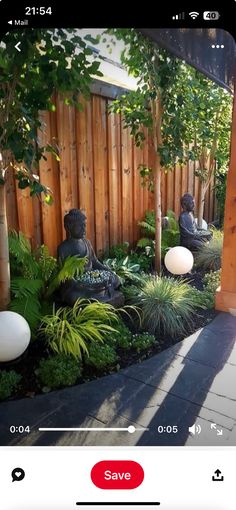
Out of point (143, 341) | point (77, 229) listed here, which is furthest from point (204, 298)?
point (77, 229)

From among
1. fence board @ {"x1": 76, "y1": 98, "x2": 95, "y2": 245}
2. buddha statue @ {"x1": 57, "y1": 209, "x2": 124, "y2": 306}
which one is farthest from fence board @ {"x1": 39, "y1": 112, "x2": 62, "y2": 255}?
buddha statue @ {"x1": 57, "y1": 209, "x2": 124, "y2": 306}

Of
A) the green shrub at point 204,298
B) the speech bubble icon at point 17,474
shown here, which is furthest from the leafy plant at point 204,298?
the speech bubble icon at point 17,474

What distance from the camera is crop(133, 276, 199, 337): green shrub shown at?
257 centimetres

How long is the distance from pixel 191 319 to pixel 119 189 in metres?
1.86

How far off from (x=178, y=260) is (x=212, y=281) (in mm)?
385

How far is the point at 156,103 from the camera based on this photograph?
11.4 ft

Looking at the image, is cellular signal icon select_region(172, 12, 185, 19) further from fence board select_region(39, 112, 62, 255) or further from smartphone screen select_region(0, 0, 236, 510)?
fence board select_region(39, 112, 62, 255)

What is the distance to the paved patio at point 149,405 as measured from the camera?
124 cm

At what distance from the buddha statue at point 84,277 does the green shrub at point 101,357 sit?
1.57 ft

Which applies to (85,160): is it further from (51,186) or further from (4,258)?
(4,258)

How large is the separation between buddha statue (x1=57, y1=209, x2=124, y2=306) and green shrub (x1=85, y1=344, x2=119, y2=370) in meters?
0.48

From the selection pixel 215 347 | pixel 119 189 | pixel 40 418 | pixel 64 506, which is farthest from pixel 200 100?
pixel 64 506

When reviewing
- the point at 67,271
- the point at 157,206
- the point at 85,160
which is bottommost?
the point at 67,271

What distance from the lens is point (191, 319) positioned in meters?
2.76
